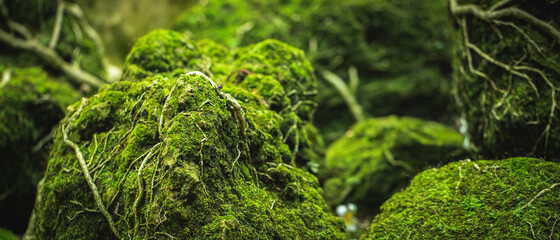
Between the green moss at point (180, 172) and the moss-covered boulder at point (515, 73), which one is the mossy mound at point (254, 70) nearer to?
the green moss at point (180, 172)

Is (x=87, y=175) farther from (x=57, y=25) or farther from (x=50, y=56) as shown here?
(x=57, y=25)

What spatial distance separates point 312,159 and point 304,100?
0.76 metres

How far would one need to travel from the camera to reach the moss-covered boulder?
388cm

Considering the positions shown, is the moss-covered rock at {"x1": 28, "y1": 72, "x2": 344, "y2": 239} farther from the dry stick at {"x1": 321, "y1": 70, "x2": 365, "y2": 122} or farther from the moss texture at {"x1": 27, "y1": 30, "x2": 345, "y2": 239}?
the dry stick at {"x1": 321, "y1": 70, "x2": 365, "y2": 122}

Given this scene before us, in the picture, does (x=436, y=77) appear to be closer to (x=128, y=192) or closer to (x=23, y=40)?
(x=128, y=192)

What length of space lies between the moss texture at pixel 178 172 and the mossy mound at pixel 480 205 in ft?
2.13

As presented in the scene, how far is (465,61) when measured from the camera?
16.6 ft

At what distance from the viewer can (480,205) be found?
9.93 feet

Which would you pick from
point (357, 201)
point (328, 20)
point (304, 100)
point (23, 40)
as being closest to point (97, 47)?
point (23, 40)

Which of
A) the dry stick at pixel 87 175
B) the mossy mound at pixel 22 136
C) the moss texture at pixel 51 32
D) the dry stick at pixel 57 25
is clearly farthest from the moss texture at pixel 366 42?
the dry stick at pixel 87 175

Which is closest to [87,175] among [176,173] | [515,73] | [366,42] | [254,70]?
[176,173]

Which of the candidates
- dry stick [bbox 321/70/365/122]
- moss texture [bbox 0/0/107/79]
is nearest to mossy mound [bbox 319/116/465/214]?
dry stick [bbox 321/70/365/122]

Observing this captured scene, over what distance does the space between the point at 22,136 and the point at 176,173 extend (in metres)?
4.39

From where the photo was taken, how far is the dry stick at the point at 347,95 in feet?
28.3
